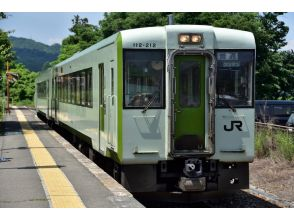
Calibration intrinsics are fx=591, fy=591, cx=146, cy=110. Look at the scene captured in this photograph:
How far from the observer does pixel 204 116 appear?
32.1 ft

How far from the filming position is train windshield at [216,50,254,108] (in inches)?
389

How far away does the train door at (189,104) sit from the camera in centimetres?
964

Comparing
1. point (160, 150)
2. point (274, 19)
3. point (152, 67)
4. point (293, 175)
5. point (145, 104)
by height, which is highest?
point (274, 19)

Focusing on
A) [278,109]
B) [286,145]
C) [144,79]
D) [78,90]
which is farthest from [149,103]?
[278,109]

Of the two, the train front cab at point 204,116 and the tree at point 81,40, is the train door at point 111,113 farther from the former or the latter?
the tree at point 81,40

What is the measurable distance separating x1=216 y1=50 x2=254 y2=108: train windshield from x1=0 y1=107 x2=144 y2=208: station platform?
7.71 ft

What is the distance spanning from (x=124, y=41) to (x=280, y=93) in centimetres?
3086

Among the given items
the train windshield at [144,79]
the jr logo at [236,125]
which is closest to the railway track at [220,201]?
the jr logo at [236,125]

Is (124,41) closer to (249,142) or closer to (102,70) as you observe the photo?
(102,70)

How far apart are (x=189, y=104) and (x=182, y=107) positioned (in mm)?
129

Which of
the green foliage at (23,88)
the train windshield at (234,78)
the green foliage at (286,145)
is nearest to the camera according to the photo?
the train windshield at (234,78)

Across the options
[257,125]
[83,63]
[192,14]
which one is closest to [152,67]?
[83,63]

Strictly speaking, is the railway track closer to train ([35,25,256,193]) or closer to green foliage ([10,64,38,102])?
train ([35,25,256,193])

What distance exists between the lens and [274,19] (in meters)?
37.4
